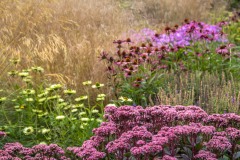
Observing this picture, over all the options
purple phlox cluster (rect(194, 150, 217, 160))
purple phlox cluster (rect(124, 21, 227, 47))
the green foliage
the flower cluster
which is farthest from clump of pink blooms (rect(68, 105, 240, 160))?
purple phlox cluster (rect(124, 21, 227, 47))

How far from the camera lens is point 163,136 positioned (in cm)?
273

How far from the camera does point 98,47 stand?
5965 millimetres

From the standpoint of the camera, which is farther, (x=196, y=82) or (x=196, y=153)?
(x=196, y=82)

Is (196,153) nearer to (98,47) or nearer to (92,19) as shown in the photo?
(98,47)

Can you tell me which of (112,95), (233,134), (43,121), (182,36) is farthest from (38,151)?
(182,36)

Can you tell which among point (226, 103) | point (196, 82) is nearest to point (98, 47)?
point (196, 82)

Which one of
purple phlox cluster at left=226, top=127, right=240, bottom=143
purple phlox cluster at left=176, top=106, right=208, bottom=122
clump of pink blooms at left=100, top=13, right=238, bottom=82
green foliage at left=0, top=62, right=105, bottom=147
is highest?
clump of pink blooms at left=100, top=13, right=238, bottom=82

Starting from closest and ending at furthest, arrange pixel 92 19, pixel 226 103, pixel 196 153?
pixel 196 153 → pixel 226 103 → pixel 92 19

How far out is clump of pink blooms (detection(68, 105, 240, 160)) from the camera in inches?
104

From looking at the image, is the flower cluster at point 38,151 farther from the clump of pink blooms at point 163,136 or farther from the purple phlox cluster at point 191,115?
the purple phlox cluster at point 191,115

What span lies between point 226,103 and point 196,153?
5.28 feet

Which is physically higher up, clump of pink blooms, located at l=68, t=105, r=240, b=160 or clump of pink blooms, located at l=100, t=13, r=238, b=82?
clump of pink blooms, located at l=100, t=13, r=238, b=82

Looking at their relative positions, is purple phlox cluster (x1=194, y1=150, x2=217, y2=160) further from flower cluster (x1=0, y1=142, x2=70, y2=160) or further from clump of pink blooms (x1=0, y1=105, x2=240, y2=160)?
flower cluster (x1=0, y1=142, x2=70, y2=160)

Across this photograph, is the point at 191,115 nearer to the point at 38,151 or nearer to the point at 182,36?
the point at 38,151
